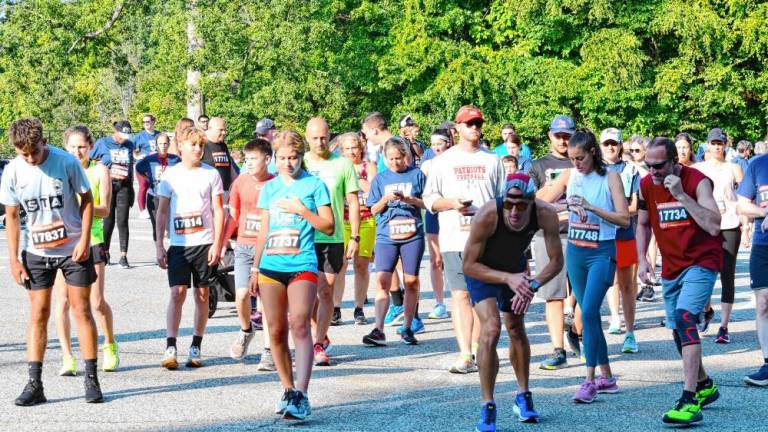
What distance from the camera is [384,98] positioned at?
135 ft

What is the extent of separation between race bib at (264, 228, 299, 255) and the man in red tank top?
2.32 m

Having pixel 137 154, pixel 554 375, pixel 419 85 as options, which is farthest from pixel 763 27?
pixel 554 375

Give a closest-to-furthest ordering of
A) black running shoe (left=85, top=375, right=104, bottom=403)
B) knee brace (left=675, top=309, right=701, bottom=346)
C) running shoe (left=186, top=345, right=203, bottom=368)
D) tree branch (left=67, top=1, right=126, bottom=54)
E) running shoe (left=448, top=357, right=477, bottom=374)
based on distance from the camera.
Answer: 1. knee brace (left=675, top=309, right=701, bottom=346)
2. black running shoe (left=85, top=375, right=104, bottom=403)
3. running shoe (left=448, top=357, right=477, bottom=374)
4. running shoe (left=186, top=345, right=203, bottom=368)
5. tree branch (left=67, top=1, right=126, bottom=54)

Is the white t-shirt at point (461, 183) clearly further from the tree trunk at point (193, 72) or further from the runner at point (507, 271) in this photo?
the tree trunk at point (193, 72)

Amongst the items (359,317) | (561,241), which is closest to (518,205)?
(561,241)

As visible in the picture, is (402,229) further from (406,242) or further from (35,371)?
(35,371)

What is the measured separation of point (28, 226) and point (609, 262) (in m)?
4.04

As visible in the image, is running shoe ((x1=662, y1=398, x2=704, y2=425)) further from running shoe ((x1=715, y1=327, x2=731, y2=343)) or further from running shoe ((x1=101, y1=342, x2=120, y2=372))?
running shoe ((x1=101, y1=342, x2=120, y2=372))

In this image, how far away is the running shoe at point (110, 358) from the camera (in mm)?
9422

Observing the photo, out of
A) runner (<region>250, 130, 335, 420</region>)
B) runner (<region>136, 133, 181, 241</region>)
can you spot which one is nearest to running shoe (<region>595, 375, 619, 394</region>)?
runner (<region>250, 130, 335, 420</region>)

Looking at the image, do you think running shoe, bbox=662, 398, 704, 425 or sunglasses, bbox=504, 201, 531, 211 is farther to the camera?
running shoe, bbox=662, 398, 704, 425

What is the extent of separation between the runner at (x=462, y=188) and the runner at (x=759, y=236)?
5.88 feet

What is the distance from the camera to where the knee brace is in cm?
770

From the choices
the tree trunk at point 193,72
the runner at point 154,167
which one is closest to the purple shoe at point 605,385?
the runner at point 154,167
